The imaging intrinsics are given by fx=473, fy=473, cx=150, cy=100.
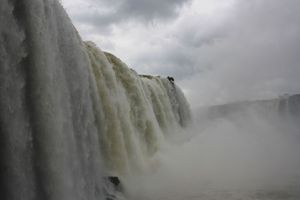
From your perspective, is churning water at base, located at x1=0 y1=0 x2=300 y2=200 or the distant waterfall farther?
churning water at base, located at x1=0 y1=0 x2=300 y2=200

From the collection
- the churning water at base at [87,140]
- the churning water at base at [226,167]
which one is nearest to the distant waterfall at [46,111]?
the churning water at base at [87,140]

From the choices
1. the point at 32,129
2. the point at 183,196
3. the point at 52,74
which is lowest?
the point at 183,196

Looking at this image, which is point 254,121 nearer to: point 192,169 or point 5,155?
point 192,169

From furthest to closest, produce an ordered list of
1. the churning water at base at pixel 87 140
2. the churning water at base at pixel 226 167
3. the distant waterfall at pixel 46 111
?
the churning water at base at pixel 226 167
the churning water at base at pixel 87 140
the distant waterfall at pixel 46 111

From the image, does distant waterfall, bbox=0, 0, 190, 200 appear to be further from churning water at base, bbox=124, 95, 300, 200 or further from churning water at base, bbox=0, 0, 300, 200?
churning water at base, bbox=124, 95, 300, 200

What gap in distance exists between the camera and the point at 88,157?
1073 centimetres

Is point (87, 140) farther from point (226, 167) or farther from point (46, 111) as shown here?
point (226, 167)

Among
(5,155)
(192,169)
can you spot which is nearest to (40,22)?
(5,155)

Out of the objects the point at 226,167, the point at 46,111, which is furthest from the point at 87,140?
the point at 226,167

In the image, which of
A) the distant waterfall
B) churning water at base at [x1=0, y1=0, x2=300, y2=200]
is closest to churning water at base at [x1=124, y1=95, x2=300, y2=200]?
churning water at base at [x1=0, y1=0, x2=300, y2=200]

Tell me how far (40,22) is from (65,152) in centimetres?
237

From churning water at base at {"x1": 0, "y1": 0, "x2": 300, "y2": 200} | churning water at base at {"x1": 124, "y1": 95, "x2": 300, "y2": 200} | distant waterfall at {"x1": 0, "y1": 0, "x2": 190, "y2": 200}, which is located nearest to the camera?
distant waterfall at {"x1": 0, "y1": 0, "x2": 190, "y2": 200}

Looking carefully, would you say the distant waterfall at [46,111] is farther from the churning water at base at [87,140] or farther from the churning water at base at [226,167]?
the churning water at base at [226,167]

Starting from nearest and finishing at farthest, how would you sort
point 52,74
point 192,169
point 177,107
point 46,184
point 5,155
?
1. point 5,155
2. point 46,184
3. point 52,74
4. point 192,169
5. point 177,107
